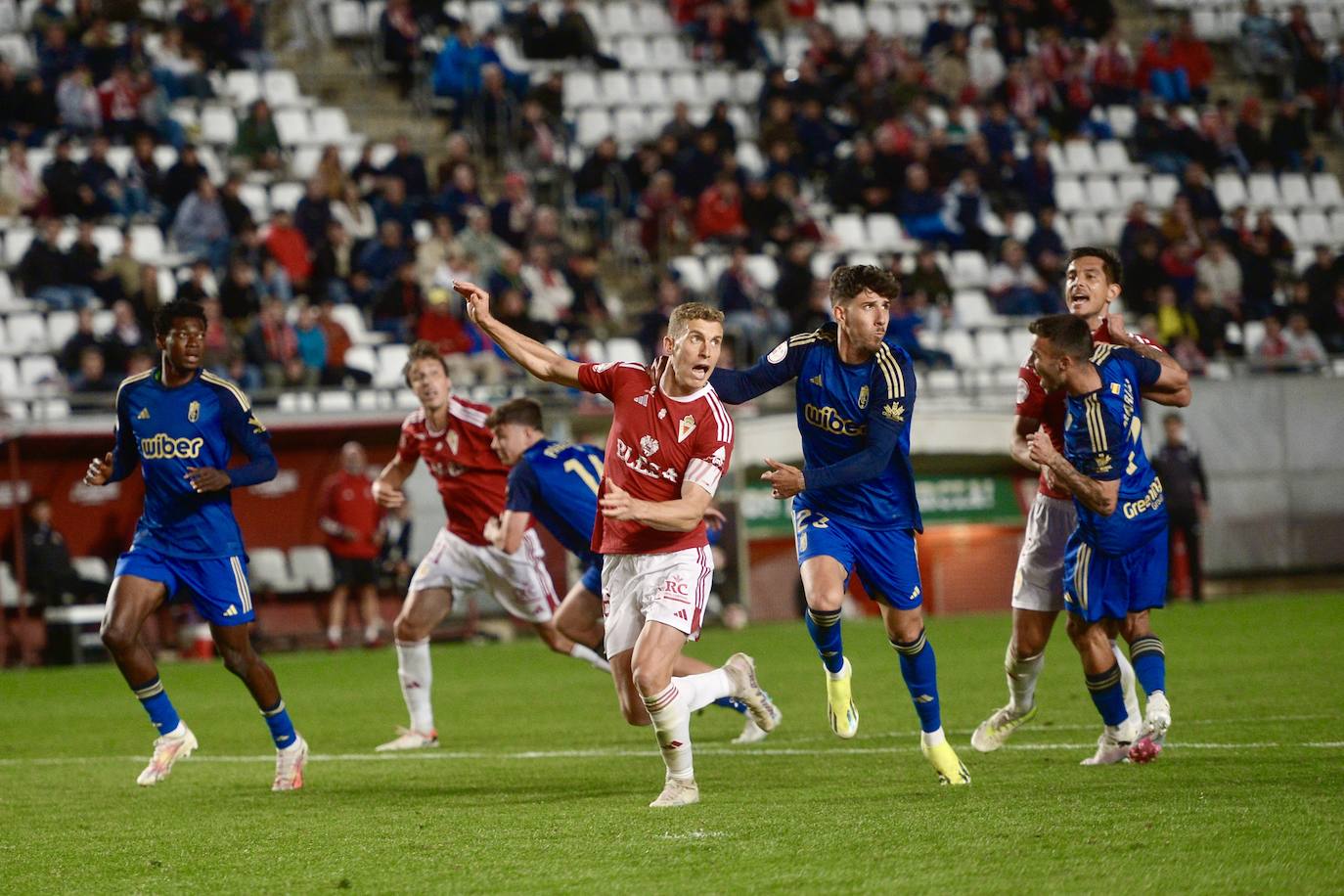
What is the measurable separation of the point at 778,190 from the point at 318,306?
7.10m

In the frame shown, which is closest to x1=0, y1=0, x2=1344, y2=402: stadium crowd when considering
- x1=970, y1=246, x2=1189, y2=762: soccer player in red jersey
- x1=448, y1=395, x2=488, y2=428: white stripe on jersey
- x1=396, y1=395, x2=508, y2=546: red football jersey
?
x1=396, y1=395, x2=508, y2=546: red football jersey

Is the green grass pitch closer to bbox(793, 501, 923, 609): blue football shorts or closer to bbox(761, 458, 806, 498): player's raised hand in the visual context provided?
bbox(793, 501, 923, 609): blue football shorts

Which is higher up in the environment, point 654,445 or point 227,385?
point 227,385

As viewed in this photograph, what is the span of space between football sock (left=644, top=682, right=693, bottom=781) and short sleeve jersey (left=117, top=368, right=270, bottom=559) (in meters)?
2.93

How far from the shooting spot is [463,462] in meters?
11.8

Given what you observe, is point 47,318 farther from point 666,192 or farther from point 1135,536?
point 1135,536

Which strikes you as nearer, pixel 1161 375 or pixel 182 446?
pixel 1161 375

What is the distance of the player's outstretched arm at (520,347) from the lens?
25.9 ft

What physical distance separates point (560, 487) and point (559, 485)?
0.06 feet

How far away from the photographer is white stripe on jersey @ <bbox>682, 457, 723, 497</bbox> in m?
7.88

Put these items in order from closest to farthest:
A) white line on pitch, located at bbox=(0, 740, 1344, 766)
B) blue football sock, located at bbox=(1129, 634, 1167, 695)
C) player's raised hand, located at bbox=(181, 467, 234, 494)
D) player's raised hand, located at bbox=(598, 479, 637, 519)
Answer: player's raised hand, located at bbox=(598, 479, 637, 519) → blue football sock, located at bbox=(1129, 634, 1167, 695) → player's raised hand, located at bbox=(181, 467, 234, 494) → white line on pitch, located at bbox=(0, 740, 1344, 766)

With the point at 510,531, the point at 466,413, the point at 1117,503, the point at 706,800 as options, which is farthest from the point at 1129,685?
the point at 466,413

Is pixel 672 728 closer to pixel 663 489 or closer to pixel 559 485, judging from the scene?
pixel 663 489

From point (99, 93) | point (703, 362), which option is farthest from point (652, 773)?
point (99, 93)
